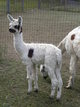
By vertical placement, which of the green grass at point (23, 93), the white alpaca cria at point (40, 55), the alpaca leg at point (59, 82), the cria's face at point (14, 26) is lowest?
the green grass at point (23, 93)

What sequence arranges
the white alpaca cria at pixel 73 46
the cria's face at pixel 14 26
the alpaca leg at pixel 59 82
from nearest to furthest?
the cria's face at pixel 14 26
the alpaca leg at pixel 59 82
the white alpaca cria at pixel 73 46

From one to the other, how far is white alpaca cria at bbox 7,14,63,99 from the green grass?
24 cm

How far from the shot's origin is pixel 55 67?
4309 millimetres

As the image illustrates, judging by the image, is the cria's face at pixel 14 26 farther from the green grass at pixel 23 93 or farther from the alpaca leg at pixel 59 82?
the green grass at pixel 23 93

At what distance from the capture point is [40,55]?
426cm

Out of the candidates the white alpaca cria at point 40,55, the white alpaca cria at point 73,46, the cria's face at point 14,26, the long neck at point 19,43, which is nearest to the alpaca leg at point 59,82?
the white alpaca cria at point 40,55

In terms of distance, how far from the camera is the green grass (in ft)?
14.3

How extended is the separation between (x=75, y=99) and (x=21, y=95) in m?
1.00

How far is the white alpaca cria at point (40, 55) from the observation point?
418 cm

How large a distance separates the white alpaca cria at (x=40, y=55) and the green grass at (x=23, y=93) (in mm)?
236

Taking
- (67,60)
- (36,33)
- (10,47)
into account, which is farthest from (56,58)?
(36,33)

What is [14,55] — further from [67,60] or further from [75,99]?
[75,99]

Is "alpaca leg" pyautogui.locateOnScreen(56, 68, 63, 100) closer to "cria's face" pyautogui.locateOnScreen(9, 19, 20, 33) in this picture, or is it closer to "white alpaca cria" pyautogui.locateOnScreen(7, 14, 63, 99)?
"white alpaca cria" pyautogui.locateOnScreen(7, 14, 63, 99)

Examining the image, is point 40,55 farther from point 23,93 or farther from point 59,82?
point 23,93
